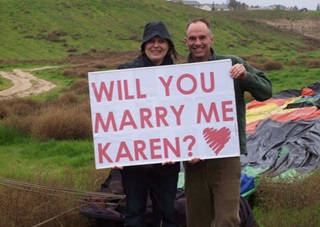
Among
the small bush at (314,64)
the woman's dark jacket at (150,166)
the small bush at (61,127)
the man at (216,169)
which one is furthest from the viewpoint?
the small bush at (314,64)

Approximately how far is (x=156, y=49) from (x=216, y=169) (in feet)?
3.37

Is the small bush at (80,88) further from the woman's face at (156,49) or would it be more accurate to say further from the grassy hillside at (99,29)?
the grassy hillside at (99,29)

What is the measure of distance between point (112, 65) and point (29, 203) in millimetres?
29395

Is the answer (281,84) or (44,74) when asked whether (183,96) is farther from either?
(44,74)

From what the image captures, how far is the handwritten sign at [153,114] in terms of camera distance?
3871 millimetres

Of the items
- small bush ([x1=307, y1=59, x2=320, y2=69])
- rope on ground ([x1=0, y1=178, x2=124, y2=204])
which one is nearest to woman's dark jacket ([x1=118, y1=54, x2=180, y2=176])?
rope on ground ([x1=0, y1=178, x2=124, y2=204])

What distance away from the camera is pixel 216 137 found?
152 inches

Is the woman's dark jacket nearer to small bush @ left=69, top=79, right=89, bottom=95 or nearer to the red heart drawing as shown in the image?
the red heart drawing

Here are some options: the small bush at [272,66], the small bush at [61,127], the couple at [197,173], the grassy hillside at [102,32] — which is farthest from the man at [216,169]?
the grassy hillside at [102,32]

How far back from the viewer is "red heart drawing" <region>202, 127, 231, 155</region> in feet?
12.5

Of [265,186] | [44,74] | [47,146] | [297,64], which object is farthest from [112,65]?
[265,186]

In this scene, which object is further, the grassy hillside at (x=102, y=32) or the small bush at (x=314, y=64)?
the grassy hillside at (x=102, y=32)

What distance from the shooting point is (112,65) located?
33.9 metres

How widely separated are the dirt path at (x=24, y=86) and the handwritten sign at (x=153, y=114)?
1716 centimetres
